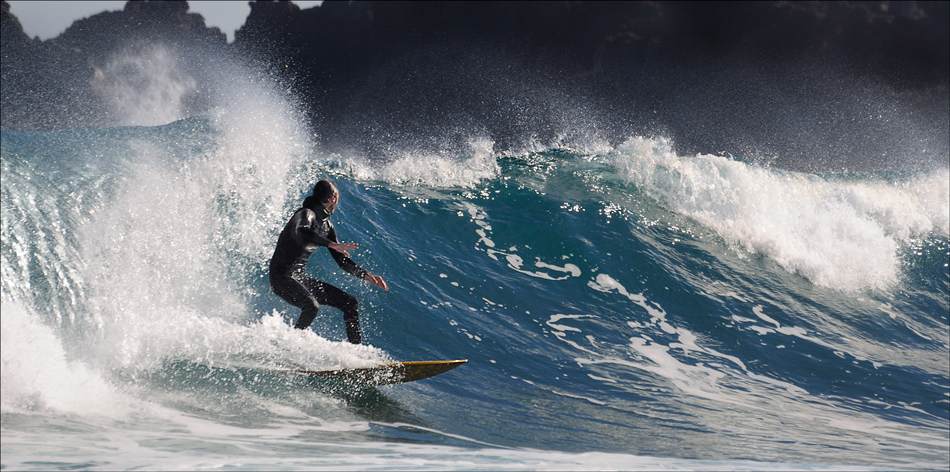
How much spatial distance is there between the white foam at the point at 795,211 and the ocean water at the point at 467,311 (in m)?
0.05

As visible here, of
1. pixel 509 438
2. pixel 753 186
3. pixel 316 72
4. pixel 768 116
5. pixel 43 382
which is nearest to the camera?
pixel 43 382

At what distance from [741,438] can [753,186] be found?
262 inches

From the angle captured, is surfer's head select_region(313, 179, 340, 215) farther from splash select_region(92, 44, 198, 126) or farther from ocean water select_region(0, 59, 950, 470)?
splash select_region(92, 44, 198, 126)

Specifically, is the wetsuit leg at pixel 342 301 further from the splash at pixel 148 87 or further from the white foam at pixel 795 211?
the white foam at pixel 795 211

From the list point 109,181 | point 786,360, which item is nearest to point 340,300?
point 109,181

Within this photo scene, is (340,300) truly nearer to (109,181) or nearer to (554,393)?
(554,393)

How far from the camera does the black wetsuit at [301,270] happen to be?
4.14m

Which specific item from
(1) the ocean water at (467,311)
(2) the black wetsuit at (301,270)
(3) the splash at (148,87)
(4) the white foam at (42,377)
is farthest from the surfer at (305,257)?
(3) the splash at (148,87)

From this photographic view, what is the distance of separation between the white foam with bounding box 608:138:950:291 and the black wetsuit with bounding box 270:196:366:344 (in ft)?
22.7

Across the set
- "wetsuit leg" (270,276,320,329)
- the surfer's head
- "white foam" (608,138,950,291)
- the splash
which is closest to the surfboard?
"wetsuit leg" (270,276,320,329)

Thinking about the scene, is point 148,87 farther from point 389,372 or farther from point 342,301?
point 389,372

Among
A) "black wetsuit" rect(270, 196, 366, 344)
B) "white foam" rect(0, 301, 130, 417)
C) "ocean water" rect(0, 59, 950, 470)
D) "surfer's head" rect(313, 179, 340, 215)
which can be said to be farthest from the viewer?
"surfer's head" rect(313, 179, 340, 215)

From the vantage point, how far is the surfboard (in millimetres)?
4305

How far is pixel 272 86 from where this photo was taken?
10234 millimetres
